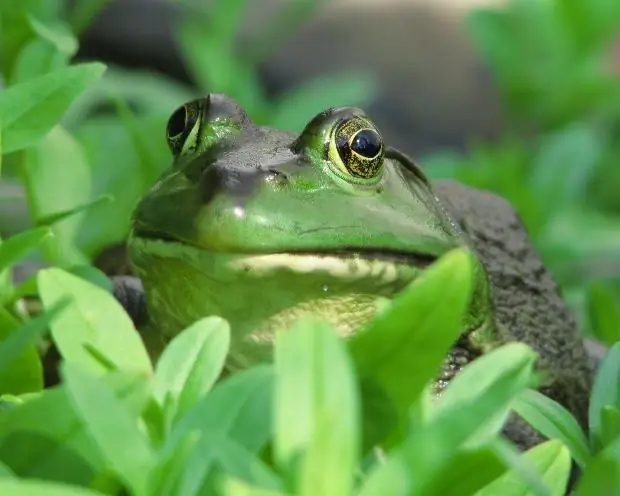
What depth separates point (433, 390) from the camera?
4.28 ft

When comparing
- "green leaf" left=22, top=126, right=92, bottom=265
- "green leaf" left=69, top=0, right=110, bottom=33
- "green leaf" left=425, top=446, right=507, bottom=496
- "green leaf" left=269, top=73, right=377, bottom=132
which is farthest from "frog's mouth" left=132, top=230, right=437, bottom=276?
"green leaf" left=269, top=73, right=377, bottom=132

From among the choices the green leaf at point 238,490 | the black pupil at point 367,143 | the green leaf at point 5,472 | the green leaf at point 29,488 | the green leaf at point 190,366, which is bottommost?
the green leaf at point 5,472

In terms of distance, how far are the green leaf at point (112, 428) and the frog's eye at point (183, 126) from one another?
74 cm

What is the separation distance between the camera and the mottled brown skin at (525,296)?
1.52 m

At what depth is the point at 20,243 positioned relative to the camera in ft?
2.70

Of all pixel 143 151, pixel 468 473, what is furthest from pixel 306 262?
pixel 143 151

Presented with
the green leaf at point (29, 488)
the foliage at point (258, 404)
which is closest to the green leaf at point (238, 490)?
the foliage at point (258, 404)

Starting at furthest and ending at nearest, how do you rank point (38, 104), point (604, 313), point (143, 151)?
point (143, 151) → point (604, 313) → point (38, 104)

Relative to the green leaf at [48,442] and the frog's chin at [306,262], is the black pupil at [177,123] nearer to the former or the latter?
the frog's chin at [306,262]

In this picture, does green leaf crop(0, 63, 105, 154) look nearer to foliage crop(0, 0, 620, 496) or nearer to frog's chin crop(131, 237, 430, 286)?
foliage crop(0, 0, 620, 496)

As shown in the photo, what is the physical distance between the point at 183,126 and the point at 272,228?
341mm

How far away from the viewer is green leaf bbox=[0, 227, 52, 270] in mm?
815

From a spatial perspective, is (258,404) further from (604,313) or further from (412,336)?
(604,313)

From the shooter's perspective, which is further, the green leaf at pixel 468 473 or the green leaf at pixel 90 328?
the green leaf at pixel 90 328
